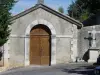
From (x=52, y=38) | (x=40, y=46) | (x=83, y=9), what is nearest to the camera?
(x=52, y=38)

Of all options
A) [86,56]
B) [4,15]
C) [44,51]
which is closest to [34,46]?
[44,51]

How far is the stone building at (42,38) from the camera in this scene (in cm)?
2838

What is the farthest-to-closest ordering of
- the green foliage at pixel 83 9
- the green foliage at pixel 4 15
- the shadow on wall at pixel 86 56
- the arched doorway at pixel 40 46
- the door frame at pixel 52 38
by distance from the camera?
the green foliage at pixel 83 9 < the arched doorway at pixel 40 46 < the shadow on wall at pixel 86 56 < the door frame at pixel 52 38 < the green foliage at pixel 4 15

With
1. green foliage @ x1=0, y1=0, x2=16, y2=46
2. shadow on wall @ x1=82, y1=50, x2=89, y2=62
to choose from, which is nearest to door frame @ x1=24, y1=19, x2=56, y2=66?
shadow on wall @ x1=82, y1=50, x2=89, y2=62

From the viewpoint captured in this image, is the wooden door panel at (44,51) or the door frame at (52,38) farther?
the wooden door panel at (44,51)

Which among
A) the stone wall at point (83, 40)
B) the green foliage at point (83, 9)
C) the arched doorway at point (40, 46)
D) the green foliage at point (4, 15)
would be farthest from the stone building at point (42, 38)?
the green foliage at point (83, 9)

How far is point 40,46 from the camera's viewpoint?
94.2ft

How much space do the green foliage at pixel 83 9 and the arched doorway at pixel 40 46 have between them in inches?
570

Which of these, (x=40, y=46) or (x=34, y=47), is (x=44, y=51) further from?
(x=34, y=47)

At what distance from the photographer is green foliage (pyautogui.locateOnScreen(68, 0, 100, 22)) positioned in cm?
4366

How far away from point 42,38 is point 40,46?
64cm

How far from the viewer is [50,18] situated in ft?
93.9

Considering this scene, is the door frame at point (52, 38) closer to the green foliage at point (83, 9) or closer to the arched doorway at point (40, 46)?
the arched doorway at point (40, 46)

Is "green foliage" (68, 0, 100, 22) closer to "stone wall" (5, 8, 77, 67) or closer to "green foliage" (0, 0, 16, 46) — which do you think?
"stone wall" (5, 8, 77, 67)
